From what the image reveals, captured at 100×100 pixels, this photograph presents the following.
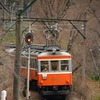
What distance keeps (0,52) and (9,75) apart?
112 inches

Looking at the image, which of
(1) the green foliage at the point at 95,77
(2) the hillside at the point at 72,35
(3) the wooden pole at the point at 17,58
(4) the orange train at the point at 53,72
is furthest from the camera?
(1) the green foliage at the point at 95,77

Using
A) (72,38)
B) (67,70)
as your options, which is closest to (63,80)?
(67,70)

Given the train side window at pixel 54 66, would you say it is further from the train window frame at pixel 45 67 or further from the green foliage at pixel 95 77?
the green foliage at pixel 95 77

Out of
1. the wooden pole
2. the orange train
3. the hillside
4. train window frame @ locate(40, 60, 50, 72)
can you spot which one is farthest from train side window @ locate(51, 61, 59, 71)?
the wooden pole

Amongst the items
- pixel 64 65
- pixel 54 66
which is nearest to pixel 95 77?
pixel 64 65

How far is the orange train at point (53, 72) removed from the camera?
787 inches

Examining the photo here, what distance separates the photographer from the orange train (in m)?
20.0

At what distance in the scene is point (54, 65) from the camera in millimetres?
20234

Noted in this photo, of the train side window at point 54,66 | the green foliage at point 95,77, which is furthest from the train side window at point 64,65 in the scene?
the green foliage at point 95,77

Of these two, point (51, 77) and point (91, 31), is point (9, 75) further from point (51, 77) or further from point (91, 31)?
point (91, 31)

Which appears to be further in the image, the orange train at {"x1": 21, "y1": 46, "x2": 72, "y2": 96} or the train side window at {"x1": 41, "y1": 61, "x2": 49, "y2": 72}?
the train side window at {"x1": 41, "y1": 61, "x2": 49, "y2": 72}

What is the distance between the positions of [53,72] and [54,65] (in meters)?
0.37

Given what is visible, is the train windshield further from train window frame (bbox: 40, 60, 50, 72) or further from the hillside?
the hillside

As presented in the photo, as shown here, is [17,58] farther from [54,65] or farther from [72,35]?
[72,35]
